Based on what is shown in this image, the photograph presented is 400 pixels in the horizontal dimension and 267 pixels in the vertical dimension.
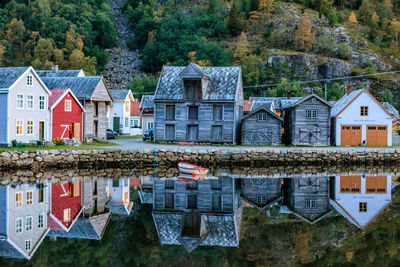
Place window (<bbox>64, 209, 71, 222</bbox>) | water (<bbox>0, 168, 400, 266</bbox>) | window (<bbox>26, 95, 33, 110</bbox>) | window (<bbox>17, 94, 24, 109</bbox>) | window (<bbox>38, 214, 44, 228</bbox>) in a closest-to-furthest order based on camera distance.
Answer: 1. water (<bbox>0, 168, 400, 266</bbox>)
2. window (<bbox>38, 214, 44, 228</bbox>)
3. window (<bbox>64, 209, 71, 222</bbox>)
4. window (<bbox>17, 94, 24, 109</bbox>)
5. window (<bbox>26, 95, 33, 110</bbox>)

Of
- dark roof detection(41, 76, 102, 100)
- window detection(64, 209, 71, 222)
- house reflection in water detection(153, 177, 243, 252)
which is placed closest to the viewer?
house reflection in water detection(153, 177, 243, 252)

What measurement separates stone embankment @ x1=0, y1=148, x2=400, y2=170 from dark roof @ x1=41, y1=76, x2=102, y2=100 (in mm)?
10639

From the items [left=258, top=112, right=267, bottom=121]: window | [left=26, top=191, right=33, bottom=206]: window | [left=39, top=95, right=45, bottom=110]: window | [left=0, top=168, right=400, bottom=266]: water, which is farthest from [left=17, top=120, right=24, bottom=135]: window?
[left=258, top=112, right=267, bottom=121]: window

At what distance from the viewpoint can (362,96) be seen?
49.4 m

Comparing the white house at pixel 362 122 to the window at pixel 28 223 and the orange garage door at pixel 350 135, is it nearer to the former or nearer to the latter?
the orange garage door at pixel 350 135

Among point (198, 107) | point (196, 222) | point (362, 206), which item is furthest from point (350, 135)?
point (196, 222)

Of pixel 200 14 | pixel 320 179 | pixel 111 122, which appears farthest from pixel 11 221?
pixel 200 14

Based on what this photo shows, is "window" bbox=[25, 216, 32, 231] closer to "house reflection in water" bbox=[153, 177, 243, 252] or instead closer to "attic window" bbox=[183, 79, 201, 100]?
"house reflection in water" bbox=[153, 177, 243, 252]

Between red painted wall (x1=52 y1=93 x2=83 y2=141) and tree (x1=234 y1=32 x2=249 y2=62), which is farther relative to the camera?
tree (x1=234 y1=32 x2=249 y2=62)

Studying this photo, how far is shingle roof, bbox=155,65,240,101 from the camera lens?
47.5m

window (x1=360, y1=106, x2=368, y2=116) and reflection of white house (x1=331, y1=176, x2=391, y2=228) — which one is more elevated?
window (x1=360, y1=106, x2=368, y2=116)

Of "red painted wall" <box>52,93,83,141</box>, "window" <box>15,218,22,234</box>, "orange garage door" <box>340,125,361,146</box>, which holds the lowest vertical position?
"window" <box>15,218,22,234</box>

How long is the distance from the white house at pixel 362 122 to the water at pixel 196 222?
68.0ft

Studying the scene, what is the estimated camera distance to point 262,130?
47.5 m
